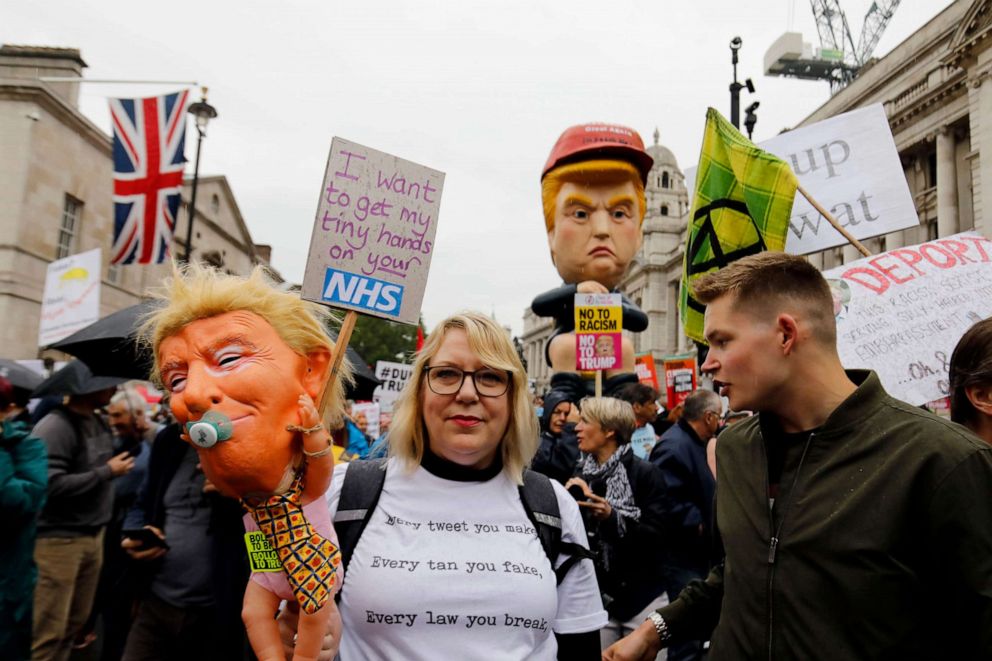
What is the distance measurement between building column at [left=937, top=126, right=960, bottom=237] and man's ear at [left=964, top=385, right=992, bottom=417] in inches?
1126

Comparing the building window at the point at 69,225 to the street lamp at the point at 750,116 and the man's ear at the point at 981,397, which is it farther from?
the man's ear at the point at 981,397

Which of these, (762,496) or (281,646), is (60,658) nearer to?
(281,646)

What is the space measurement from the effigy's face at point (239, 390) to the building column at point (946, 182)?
1190 inches

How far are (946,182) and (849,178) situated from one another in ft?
90.5

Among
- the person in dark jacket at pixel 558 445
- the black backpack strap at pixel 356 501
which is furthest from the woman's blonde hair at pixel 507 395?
the person in dark jacket at pixel 558 445

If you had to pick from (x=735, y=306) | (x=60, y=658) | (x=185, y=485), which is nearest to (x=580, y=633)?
(x=735, y=306)

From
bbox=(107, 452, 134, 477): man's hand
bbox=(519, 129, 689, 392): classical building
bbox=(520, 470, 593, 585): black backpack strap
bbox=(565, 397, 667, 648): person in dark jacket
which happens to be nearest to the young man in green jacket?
bbox=(520, 470, 593, 585): black backpack strap

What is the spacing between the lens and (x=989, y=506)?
1.67 metres

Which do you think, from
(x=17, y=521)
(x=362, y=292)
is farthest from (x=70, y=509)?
(x=362, y=292)

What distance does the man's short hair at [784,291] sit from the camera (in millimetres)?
2074

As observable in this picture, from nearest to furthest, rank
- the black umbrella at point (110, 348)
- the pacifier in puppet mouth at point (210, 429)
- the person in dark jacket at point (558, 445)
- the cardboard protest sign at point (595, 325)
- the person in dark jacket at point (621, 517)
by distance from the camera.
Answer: the pacifier in puppet mouth at point (210, 429) < the black umbrella at point (110, 348) < the person in dark jacket at point (621, 517) < the person in dark jacket at point (558, 445) < the cardboard protest sign at point (595, 325)

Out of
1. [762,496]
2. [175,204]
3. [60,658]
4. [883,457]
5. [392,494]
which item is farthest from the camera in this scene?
[175,204]

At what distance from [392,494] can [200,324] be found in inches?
33.2

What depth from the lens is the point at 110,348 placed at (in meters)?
3.99
